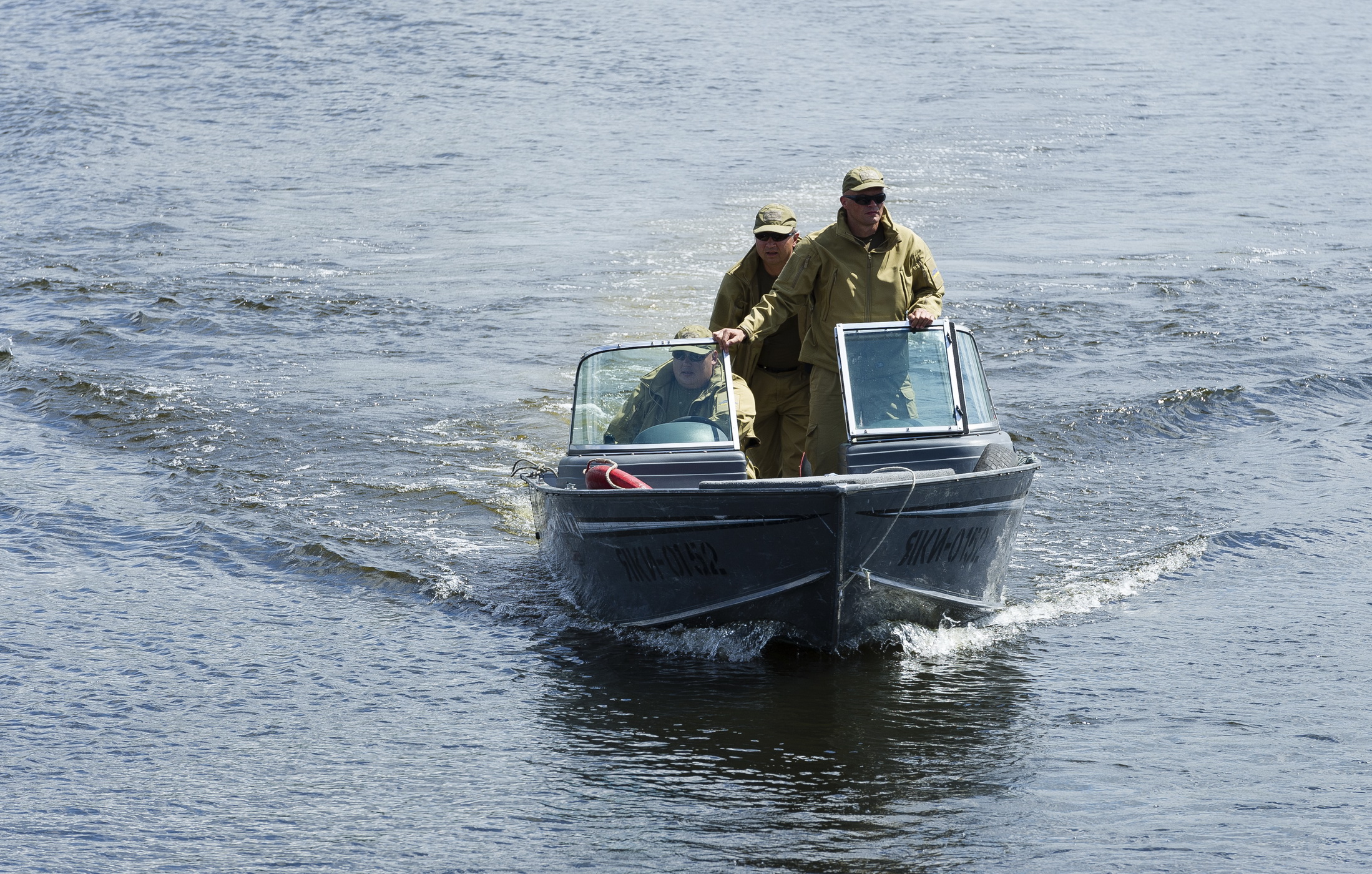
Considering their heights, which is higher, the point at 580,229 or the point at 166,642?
the point at 580,229

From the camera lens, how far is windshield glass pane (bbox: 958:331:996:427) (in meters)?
7.88

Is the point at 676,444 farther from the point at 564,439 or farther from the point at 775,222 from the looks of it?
the point at 564,439

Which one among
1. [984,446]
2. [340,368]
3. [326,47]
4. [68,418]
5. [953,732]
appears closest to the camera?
[953,732]

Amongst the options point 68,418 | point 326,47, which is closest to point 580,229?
point 68,418

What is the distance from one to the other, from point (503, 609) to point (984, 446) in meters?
3.02

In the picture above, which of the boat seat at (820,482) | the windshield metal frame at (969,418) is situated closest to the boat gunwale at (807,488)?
the boat seat at (820,482)

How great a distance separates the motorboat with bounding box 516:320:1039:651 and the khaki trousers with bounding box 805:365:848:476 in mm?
149

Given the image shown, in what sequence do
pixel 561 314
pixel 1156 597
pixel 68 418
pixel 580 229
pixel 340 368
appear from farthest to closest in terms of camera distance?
pixel 580 229 < pixel 561 314 < pixel 340 368 < pixel 68 418 < pixel 1156 597

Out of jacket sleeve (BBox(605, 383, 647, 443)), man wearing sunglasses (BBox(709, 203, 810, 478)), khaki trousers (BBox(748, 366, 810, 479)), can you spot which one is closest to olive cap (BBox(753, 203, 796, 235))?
man wearing sunglasses (BBox(709, 203, 810, 478))

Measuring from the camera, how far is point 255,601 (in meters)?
8.63

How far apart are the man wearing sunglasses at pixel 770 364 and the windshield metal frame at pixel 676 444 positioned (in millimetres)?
459

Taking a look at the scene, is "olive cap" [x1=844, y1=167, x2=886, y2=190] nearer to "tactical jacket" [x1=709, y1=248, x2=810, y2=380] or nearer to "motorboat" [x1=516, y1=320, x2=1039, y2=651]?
"motorboat" [x1=516, y1=320, x2=1039, y2=651]

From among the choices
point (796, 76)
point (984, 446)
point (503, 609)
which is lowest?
point (503, 609)

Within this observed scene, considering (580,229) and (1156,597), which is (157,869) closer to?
(1156,597)
